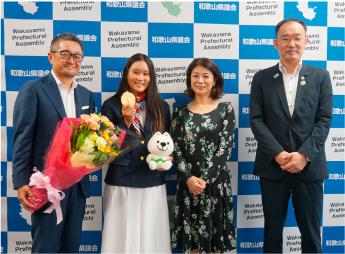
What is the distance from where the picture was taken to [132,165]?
1990 millimetres

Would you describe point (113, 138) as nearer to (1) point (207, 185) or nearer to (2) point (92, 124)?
(2) point (92, 124)

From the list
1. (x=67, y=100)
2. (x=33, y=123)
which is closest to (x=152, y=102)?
(x=67, y=100)

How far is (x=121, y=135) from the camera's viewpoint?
1.65 metres

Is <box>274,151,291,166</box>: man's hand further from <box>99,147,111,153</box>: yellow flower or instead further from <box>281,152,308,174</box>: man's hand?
<box>99,147,111,153</box>: yellow flower

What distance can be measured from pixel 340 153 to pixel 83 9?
10.0 ft

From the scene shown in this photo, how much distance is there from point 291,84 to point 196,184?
1136mm

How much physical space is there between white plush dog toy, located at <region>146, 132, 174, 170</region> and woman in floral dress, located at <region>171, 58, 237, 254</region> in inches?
6.9

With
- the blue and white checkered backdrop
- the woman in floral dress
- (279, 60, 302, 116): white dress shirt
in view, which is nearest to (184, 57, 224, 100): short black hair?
the woman in floral dress

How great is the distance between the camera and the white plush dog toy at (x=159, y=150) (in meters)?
1.92

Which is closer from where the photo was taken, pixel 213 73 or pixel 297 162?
pixel 297 162

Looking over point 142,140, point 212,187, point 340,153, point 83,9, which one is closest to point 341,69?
point 340,153

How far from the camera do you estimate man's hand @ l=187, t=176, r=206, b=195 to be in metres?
1.98

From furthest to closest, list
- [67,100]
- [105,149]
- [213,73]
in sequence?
[213,73] < [67,100] < [105,149]

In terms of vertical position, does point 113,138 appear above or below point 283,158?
above
